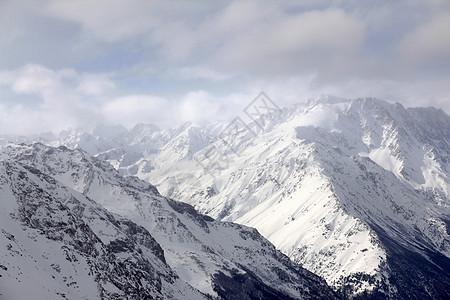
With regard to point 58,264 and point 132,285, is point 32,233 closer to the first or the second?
point 58,264

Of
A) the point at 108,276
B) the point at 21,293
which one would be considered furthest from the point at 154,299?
the point at 21,293

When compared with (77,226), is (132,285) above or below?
below

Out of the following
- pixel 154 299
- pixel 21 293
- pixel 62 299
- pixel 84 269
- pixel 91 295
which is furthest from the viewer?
pixel 154 299

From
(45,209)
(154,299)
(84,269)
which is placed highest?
(45,209)

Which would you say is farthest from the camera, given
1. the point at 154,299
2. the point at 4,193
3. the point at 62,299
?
the point at 154,299

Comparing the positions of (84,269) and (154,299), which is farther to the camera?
(154,299)

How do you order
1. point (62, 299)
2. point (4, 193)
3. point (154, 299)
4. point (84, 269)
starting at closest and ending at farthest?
point (62, 299), point (84, 269), point (4, 193), point (154, 299)

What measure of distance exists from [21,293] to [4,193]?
221 ft

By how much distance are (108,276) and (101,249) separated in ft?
50.7

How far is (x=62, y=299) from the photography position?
144 meters

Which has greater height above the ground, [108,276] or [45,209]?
[45,209]

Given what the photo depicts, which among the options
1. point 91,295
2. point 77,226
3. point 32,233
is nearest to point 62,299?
point 91,295

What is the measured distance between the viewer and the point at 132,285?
188125mm

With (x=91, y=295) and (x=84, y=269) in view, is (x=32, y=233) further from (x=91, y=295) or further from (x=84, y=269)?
(x=91, y=295)
